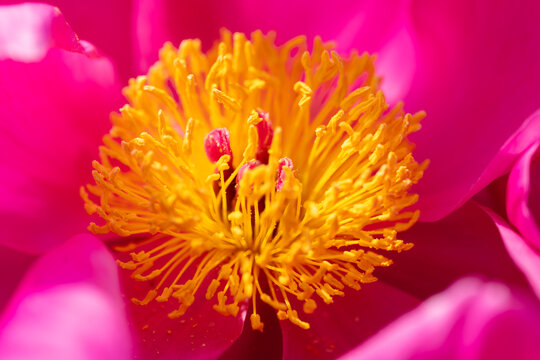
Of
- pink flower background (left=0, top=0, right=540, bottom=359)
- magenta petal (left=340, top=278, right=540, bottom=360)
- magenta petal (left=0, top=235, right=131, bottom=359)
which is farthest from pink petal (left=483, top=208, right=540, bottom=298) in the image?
magenta petal (left=0, top=235, right=131, bottom=359)

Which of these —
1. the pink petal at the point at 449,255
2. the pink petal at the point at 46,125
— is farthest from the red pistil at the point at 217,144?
the pink petal at the point at 449,255

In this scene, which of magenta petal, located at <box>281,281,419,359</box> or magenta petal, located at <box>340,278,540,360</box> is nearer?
magenta petal, located at <box>340,278,540,360</box>

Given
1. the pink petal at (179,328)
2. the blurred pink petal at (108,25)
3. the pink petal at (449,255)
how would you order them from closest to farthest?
the pink petal at (179,328) < the pink petal at (449,255) < the blurred pink petal at (108,25)

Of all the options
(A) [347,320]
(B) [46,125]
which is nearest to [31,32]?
(B) [46,125]

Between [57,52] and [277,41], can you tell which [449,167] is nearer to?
[277,41]

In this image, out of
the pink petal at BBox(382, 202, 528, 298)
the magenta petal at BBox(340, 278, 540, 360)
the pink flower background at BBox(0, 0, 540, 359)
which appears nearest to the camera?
the magenta petal at BBox(340, 278, 540, 360)

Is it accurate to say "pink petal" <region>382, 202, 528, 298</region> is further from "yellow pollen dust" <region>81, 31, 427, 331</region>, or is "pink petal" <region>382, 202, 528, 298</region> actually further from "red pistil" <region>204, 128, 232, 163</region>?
"red pistil" <region>204, 128, 232, 163</region>

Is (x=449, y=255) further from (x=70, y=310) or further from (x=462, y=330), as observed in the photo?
(x=70, y=310)

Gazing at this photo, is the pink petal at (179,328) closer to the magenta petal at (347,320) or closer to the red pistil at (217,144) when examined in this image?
the magenta petal at (347,320)
